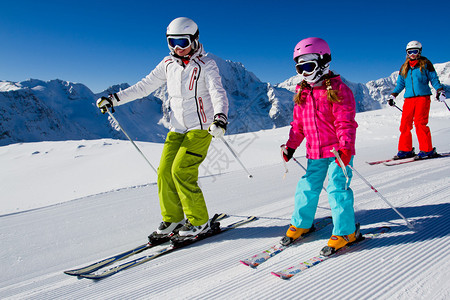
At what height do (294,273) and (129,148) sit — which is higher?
(129,148)

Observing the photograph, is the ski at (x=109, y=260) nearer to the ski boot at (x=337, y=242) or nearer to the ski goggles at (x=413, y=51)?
the ski boot at (x=337, y=242)

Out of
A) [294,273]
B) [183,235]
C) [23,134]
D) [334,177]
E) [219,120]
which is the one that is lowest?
[294,273]

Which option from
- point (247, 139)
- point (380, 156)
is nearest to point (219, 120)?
point (380, 156)

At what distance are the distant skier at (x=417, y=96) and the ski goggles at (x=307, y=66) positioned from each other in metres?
4.47

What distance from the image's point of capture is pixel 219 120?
2689mm

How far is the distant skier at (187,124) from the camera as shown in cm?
273

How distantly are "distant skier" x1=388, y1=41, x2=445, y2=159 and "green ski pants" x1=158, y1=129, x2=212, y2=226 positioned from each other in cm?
479

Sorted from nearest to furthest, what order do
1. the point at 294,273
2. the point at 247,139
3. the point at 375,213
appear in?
the point at 294,273 → the point at 375,213 → the point at 247,139

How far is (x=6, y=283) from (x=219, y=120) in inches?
82.7

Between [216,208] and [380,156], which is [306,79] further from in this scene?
[380,156]

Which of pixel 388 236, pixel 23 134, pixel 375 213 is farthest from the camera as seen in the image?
pixel 23 134

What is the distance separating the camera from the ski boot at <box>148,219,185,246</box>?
2781 mm

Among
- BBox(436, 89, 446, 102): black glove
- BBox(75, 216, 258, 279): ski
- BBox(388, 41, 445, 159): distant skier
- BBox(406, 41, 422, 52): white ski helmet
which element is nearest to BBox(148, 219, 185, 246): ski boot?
BBox(75, 216, 258, 279): ski

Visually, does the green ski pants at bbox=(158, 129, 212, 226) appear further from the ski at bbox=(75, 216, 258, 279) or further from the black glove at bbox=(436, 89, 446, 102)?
the black glove at bbox=(436, 89, 446, 102)
